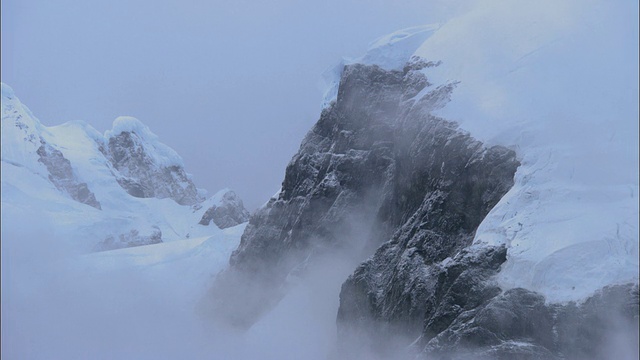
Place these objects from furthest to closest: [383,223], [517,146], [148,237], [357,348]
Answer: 1. [148,237]
2. [383,223]
3. [357,348]
4. [517,146]

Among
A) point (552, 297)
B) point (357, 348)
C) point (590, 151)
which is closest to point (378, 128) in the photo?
point (357, 348)

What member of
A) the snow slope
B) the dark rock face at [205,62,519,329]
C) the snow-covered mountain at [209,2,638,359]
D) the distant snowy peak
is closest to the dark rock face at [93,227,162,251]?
the dark rock face at [205,62,519,329]

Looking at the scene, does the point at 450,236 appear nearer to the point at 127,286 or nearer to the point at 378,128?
the point at 378,128

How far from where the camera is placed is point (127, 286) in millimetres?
121438

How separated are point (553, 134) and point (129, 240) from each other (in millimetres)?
140206

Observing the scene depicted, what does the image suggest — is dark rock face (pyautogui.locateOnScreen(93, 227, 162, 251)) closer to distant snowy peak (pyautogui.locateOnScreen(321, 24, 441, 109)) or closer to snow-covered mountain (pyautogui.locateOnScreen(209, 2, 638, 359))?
snow-covered mountain (pyautogui.locateOnScreen(209, 2, 638, 359))

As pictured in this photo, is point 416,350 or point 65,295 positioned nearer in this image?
point 416,350

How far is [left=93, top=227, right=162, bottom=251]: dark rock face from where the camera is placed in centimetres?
17325

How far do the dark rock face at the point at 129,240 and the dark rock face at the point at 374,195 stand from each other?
225 feet

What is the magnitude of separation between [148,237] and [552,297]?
6082 inches

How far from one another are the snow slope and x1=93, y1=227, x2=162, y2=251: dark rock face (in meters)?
108

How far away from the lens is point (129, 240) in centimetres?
18650

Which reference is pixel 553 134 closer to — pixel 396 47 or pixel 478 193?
pixel 478 193

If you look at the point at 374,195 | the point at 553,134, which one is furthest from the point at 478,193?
the point at 374,195
